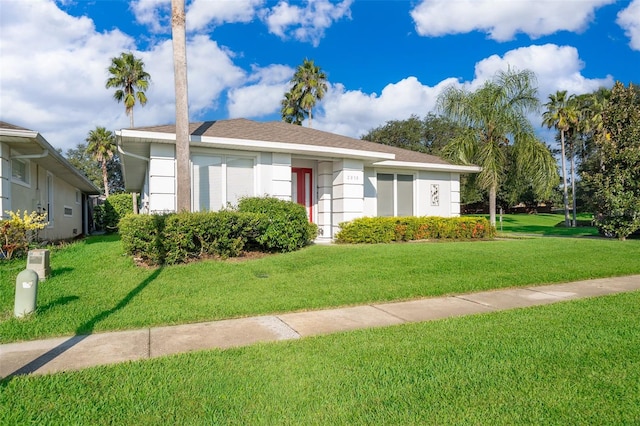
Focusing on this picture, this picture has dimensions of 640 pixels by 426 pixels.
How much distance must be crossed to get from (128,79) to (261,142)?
24.2m

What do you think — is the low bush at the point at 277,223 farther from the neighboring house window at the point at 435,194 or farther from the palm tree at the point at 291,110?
the palm tree at the point at 291,110

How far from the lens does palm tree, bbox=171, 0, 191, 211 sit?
32.4 ft

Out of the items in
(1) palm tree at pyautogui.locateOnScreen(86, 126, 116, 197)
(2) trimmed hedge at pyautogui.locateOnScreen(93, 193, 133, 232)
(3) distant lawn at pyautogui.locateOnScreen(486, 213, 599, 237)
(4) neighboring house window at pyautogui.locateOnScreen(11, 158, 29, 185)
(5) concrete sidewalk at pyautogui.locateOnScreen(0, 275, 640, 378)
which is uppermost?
(1) palm tree at pyautogui.locateOnScreen(86, 126, 116, 197)

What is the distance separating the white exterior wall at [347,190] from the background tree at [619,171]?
8852 mm

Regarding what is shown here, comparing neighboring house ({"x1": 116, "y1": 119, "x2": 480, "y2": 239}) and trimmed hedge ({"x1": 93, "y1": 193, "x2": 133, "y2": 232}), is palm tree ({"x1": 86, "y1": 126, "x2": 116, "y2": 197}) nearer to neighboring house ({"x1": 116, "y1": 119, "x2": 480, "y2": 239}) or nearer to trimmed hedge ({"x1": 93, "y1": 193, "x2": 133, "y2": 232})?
trimmed hedge ({"x1": 93, "y1": 193, "x2": 133, "y2": 232})

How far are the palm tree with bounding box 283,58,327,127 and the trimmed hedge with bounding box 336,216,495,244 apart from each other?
2157 cm

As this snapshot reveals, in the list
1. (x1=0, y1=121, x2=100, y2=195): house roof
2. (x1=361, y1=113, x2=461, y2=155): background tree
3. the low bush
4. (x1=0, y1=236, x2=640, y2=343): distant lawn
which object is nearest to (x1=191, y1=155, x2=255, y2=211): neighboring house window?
the low bush

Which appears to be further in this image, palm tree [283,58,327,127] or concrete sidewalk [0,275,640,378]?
palm tree [283,58,327,127]

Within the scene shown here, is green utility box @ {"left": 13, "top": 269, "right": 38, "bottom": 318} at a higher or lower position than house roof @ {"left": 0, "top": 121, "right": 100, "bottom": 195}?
lower

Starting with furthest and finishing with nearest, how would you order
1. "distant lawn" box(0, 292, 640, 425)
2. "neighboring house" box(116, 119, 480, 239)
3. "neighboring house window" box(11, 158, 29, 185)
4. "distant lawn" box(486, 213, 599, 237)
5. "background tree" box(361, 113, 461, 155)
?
"background tree" box(361, 113, 461, 155)
"distant lawn" box(486, 213, 599, 237)
"neighboring house window" box(11, 158, 29, 185)
"neighboring house" box(116, 119, 480, 239)
"distant lawn" box(0, 292, 640, 425)

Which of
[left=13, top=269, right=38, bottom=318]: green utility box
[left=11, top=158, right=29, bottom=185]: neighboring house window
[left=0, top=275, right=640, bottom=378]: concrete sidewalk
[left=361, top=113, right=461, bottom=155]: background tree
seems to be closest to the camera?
[left=0, top=275, right=640, bottom=378]: concrete sidewalk

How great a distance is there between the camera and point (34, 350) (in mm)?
4129

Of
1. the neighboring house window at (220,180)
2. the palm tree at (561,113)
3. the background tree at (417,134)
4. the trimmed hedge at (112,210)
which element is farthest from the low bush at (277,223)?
the background tree at (417,134)

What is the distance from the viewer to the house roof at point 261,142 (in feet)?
34.9
